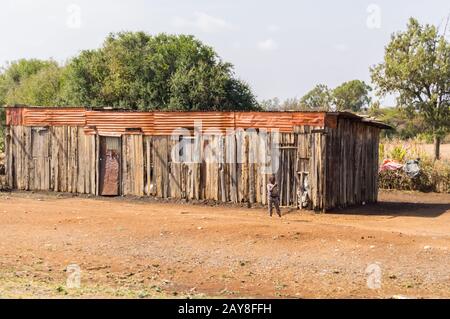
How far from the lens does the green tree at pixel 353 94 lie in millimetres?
77344

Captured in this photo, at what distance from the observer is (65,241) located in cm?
1546

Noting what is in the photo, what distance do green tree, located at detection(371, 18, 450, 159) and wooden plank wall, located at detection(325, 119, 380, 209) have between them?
13.0m

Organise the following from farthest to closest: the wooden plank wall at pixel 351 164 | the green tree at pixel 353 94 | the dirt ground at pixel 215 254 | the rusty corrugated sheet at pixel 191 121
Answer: the green tree at pixel 353 94
the rusty corrugated sheet at pixel 191 121
the wooden plank wall at pixel 351 164
the dirt ground at pixel 215 254

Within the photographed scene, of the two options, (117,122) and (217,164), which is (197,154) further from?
(117,122)

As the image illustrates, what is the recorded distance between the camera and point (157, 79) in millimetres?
36469

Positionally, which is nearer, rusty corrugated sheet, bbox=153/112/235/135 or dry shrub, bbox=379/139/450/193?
rusty corrugated sheet, bbox=153/112/235/135

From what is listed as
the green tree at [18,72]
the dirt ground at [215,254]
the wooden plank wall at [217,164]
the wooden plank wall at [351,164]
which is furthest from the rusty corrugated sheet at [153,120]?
the green tree at [18,72]

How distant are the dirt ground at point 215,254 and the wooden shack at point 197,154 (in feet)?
5.70

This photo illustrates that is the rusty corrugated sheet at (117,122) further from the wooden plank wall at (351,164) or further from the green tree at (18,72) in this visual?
the green tree at (18,72)

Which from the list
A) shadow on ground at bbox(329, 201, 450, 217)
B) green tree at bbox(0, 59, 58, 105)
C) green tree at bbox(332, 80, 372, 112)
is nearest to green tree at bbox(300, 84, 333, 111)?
green tree at bbox(332, 80, 372, 112)

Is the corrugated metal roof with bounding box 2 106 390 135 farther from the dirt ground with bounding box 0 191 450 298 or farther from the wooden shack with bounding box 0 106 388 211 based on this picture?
the dirt ground with bounding box 0 191 450 298

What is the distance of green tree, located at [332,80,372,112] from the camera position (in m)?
77.3
